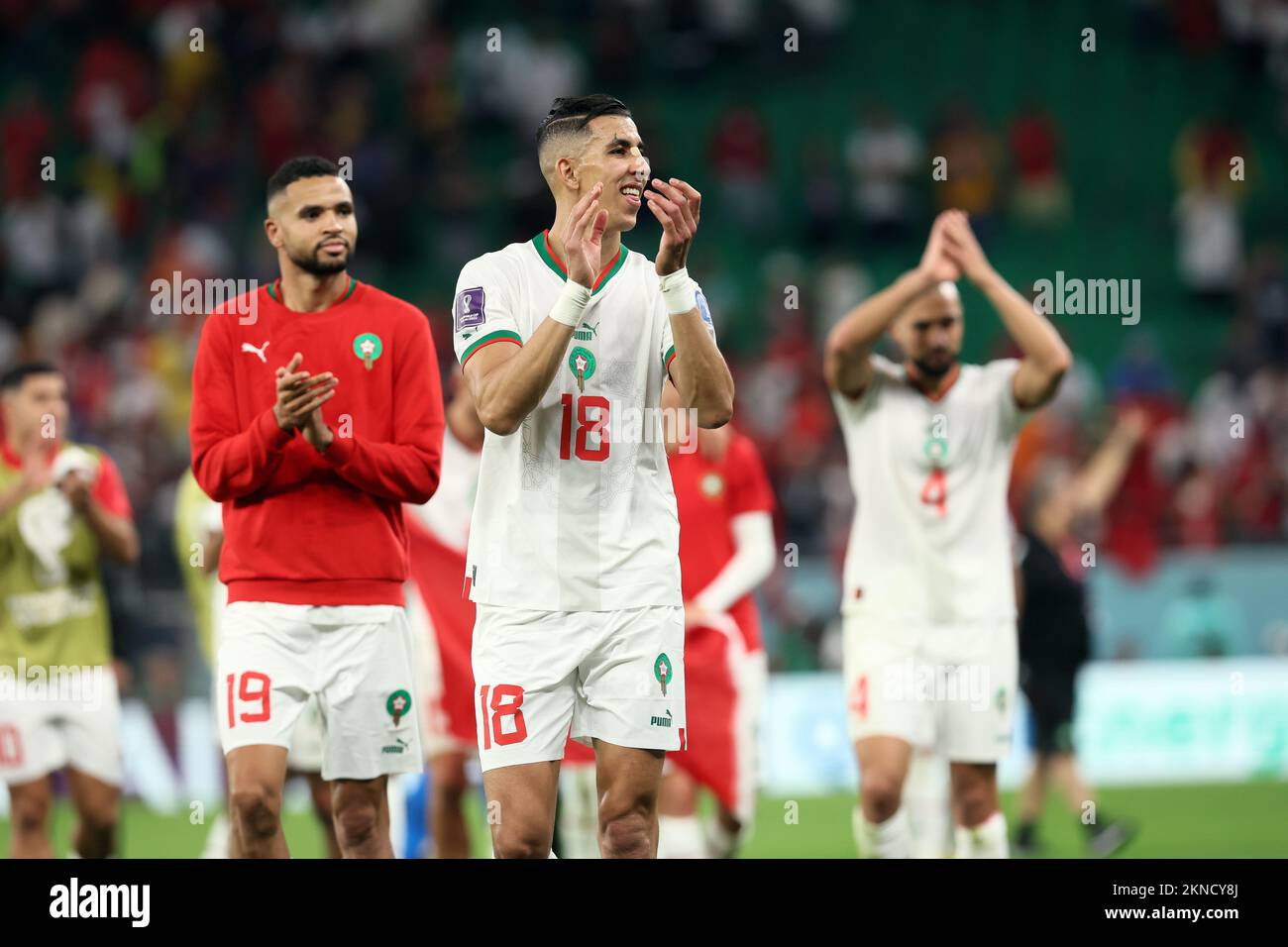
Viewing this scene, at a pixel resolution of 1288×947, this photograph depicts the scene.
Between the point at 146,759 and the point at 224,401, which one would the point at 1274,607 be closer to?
the point at 146,759

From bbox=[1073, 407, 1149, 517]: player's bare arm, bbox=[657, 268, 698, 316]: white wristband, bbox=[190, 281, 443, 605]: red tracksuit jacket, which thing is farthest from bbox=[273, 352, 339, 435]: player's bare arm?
bbox=[1073, 407, 1149, 517]: player's bare arm

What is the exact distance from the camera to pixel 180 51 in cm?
1906

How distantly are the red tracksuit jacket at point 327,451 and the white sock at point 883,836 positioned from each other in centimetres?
225

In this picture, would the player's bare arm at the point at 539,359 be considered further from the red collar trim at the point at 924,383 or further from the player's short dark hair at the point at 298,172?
the red collar trim at the point at 924,383

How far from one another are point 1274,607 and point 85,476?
359 inches

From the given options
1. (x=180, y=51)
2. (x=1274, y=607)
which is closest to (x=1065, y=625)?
(x=1274, y=607)

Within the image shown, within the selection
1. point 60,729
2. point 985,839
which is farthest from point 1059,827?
point 60,729

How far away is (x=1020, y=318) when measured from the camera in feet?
23.3

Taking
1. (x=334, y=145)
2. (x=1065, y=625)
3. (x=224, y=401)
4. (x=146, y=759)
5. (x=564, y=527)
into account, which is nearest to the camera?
(x=564, y=527)

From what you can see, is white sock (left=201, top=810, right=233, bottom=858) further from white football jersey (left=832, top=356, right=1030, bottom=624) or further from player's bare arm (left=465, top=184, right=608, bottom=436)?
player's bare arm (left=465, top=184, right=608, bottom=436)

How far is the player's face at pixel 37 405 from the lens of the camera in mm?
7867

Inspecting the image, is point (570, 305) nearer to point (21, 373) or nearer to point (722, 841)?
point (21, 373)
